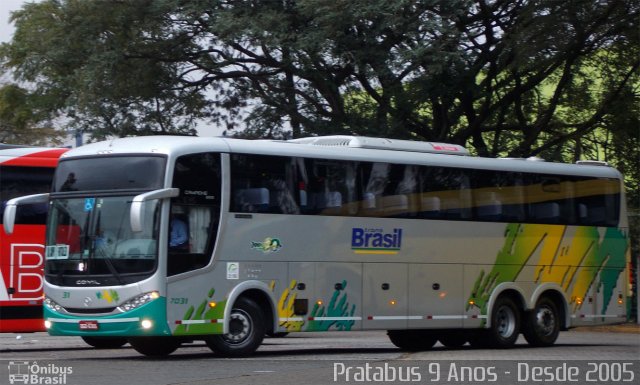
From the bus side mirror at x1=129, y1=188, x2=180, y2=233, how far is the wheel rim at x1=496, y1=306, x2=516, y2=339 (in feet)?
24.9

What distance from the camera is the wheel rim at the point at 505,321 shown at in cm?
2164

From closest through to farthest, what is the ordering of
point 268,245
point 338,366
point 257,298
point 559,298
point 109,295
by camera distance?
1. point 338,366
2. point 109,295
3. point 268,245
4. point 257,298
5. point 559,298

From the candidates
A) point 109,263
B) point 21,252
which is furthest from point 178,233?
point 21,252

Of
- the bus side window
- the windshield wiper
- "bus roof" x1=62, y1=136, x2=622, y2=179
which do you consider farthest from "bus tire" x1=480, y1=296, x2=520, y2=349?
the windshield wiper

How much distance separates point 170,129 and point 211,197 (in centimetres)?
1285

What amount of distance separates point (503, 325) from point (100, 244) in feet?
27.5

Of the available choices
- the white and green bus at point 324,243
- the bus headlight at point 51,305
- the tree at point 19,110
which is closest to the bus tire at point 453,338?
the white and green bus at point 324,243

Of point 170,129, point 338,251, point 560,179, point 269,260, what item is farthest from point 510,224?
point 170,129

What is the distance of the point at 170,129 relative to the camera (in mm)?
30000

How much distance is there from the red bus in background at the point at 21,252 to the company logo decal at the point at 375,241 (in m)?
5.87

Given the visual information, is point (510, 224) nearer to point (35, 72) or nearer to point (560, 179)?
point (560, 179)

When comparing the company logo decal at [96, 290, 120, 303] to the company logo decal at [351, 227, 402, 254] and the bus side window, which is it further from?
the company logo decal at [351, 227, 402, 254]

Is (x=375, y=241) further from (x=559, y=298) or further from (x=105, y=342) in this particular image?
(x=105, y=342)

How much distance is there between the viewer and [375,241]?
19656 millimetres
